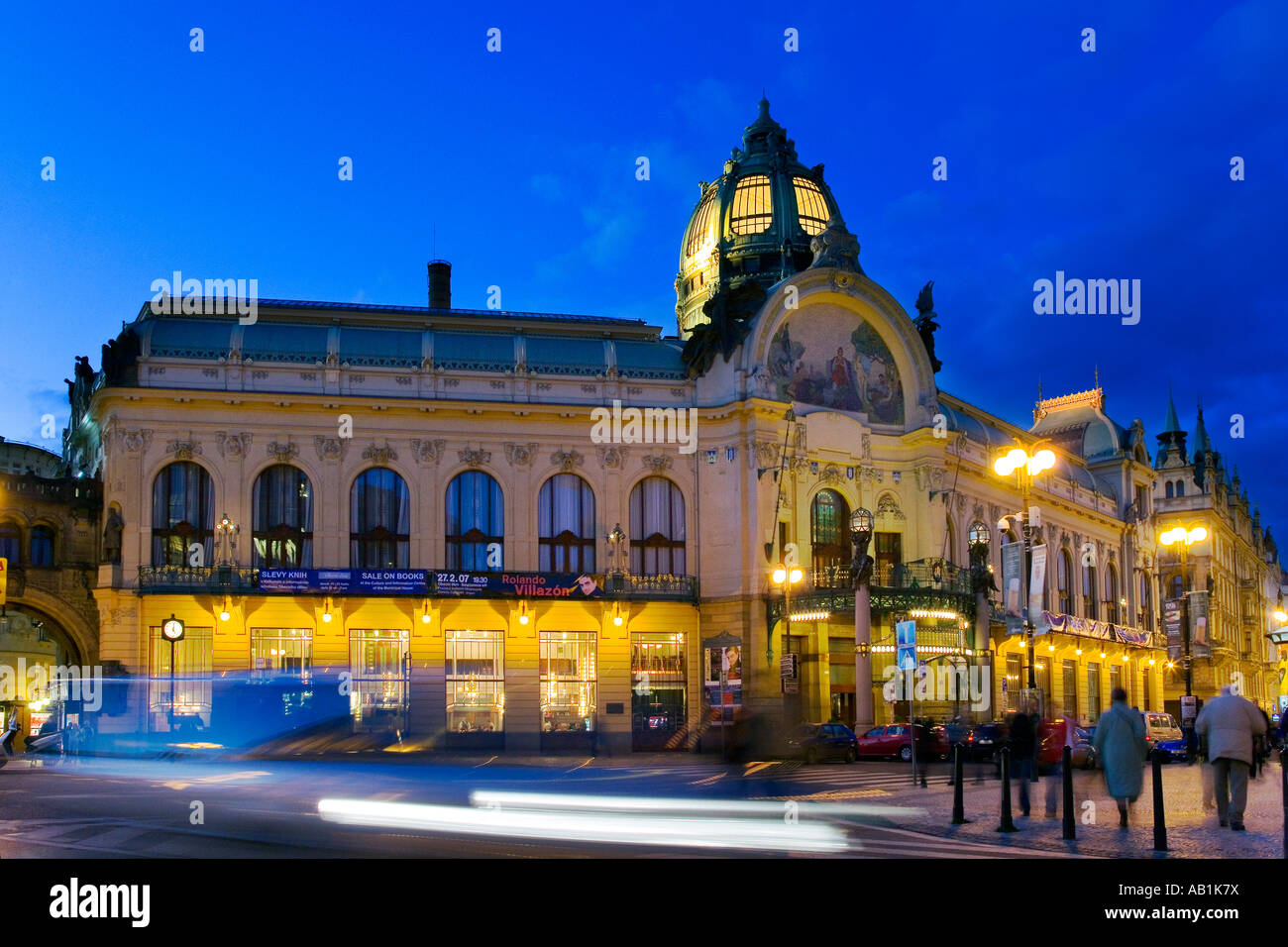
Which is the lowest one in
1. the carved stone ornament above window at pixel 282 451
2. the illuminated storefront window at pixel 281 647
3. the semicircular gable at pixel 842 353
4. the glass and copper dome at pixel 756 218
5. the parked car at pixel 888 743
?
the parked car at pixel 888 743

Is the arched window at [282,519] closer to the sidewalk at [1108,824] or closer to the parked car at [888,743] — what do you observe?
A: the parked car at [888,743]

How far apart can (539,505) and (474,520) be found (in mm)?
2629

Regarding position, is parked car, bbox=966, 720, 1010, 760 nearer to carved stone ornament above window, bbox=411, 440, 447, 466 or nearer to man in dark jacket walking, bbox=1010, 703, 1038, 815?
man in dark jacket walking, bbox=1010, 703, 1038, 815

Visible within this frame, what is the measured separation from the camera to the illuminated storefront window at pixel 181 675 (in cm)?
4316

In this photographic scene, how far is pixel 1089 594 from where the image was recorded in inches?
3135

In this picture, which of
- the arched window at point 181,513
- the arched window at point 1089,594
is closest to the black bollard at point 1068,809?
the arched window at point 181,513

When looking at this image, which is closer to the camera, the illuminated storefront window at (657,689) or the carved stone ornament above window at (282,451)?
the carved stone ornament above window at (282,451)

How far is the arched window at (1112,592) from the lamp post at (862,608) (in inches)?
1393

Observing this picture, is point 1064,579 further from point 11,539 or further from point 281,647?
point 11,539

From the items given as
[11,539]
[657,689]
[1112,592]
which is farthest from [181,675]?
[1112,592]

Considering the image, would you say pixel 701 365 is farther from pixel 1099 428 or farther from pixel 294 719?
pixel 1099 428

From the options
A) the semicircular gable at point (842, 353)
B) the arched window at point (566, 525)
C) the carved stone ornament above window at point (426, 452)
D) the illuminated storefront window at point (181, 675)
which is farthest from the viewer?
the semicircular gable at point (842, 353)

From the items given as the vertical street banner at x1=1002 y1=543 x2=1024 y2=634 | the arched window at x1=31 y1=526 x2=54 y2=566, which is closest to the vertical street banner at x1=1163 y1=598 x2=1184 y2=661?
the vertical street banner at x1=1002 y1=543 x2=1024 y2=634

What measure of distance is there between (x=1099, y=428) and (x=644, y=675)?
45626mm
